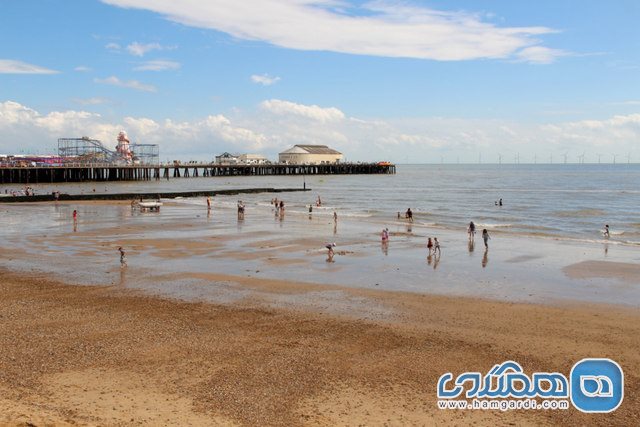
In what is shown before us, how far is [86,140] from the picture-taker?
123m

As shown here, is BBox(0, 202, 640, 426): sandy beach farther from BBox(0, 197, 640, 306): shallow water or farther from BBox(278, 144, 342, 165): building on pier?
BBox(278, 144, 342, 165): building on pier

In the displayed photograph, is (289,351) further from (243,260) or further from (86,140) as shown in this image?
(86,140)

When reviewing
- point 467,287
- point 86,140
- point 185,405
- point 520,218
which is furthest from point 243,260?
point 86,140

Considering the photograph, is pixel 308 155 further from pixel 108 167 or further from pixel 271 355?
pixel 271 355

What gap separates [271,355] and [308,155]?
5874 inches

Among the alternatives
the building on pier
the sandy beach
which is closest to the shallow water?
the sandy beach

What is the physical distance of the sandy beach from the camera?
8852 millimetres

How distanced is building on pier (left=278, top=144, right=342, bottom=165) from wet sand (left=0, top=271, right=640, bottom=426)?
5640 inches

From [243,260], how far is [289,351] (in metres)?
11.2

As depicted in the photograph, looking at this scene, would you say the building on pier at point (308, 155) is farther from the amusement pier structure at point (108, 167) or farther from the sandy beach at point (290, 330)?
the sandy beach at point (290, 330)

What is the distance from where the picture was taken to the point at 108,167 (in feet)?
344

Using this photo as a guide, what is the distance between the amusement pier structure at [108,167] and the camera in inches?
3836

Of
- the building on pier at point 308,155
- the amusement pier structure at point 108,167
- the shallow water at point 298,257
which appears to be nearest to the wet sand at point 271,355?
the shallow water at point 298,257

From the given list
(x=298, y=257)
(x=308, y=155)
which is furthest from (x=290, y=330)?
(x=308, y=155)
